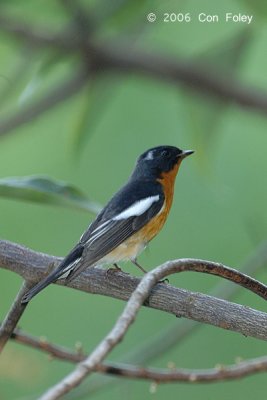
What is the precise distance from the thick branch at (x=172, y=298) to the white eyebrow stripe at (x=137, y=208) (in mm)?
777

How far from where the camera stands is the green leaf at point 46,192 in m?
2.15

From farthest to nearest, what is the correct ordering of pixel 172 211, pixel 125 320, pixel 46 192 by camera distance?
pixel 172 211
pixel 46 192
pixel 125 320

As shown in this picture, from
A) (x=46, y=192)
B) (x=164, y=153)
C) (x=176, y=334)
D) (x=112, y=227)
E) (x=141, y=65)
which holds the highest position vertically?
(x=141, y=65)

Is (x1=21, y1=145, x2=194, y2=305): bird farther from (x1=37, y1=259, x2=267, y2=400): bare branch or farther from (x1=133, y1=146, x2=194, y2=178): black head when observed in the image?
(x1=37, y1=259, x2=267, y2=400): bare branch

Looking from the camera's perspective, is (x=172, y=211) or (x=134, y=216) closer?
(x=134, y=216)

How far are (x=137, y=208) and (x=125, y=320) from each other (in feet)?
5.50

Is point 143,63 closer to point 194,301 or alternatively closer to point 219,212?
point 194,301

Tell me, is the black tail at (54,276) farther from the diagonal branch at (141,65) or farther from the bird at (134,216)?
the diagonal branch at (141,65)

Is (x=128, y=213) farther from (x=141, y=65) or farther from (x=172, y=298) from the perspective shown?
(x=172, y=298)

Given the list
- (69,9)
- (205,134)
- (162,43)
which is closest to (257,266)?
(205,134)

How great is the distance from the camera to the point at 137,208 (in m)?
3.06

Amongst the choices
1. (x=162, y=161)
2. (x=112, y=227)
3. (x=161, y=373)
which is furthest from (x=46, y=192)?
(x=162, y=161)

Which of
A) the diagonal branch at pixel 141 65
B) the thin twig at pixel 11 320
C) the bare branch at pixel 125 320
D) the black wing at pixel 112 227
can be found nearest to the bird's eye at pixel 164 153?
the black wing at pixel 112 227

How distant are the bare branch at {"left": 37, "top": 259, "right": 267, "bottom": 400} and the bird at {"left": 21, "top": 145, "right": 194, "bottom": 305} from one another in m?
0.60
